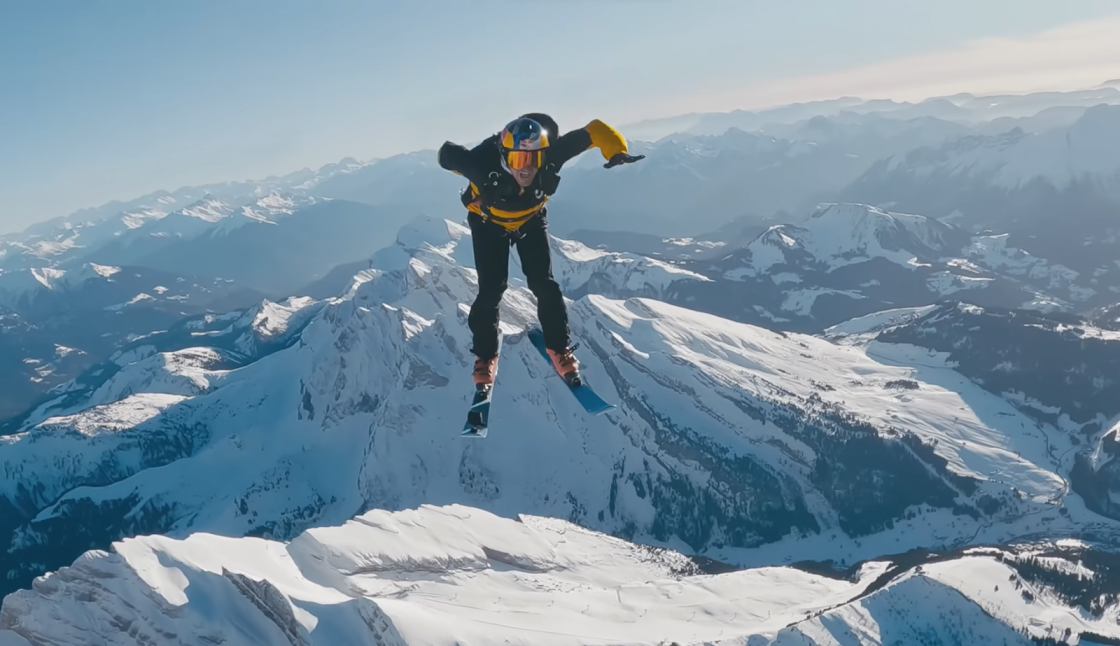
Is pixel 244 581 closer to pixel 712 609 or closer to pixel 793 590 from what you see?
pixel 712 609

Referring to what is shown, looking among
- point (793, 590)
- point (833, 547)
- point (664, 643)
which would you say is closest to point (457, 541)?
point (664, 643)

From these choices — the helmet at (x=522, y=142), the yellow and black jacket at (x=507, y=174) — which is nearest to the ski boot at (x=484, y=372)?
the yellow and black jacket at (x=507, y=174)

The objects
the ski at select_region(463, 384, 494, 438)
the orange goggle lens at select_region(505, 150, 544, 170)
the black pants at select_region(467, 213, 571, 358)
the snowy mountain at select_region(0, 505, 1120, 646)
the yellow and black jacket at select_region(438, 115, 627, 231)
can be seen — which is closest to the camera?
the orange goggle lens at select_region(505, 150, 544, 170)

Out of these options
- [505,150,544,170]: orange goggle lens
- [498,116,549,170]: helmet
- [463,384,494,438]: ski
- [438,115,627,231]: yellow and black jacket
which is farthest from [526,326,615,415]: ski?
[498,116,549,170]: helmet

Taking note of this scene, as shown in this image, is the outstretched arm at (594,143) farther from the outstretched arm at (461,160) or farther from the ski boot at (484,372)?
the ski boot at (484,372)

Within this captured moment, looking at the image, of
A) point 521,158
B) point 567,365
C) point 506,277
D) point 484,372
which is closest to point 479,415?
point 484,372

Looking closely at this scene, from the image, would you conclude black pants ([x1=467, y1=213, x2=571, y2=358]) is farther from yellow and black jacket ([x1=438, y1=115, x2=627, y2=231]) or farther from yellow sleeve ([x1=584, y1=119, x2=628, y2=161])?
yellow sleeve ([x1=584, y1=119, x2=628, y2=161])
